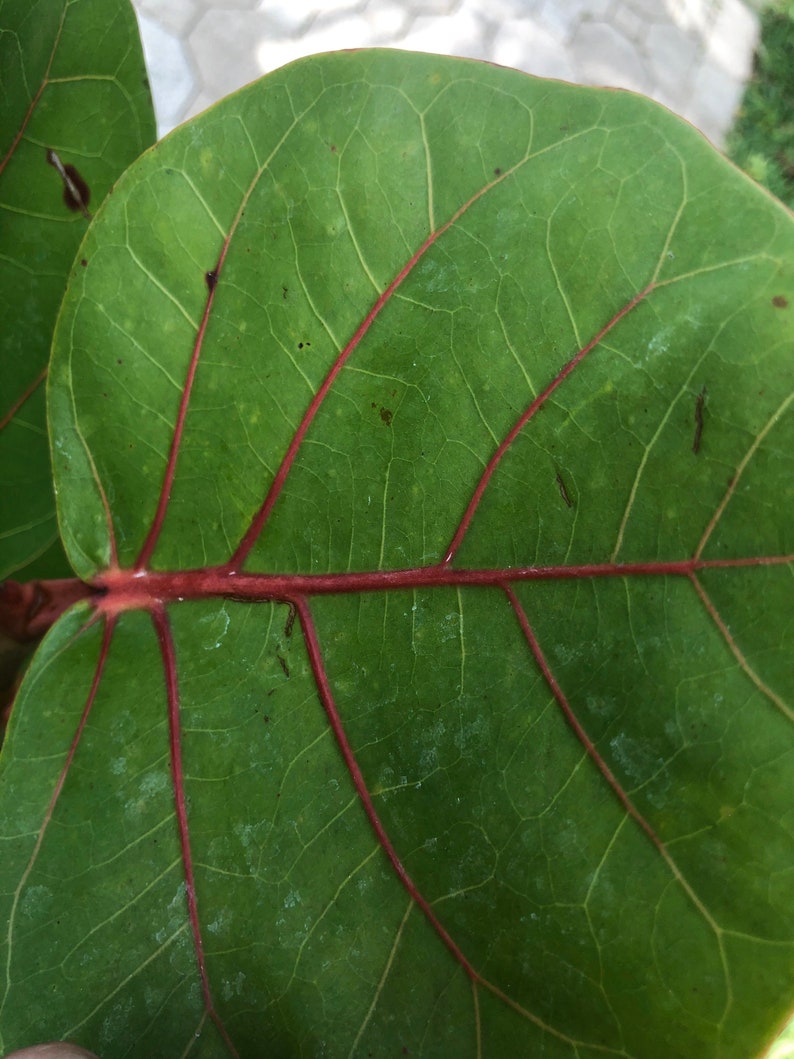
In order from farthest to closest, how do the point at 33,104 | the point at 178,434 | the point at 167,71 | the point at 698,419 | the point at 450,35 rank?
the point at 450,35
the point at 167,71
the point at 33,104
the point at 178,434
the point at 698,419

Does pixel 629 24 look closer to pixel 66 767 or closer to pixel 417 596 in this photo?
pixel 417 596

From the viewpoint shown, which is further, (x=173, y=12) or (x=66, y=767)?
(x=173, y=12)

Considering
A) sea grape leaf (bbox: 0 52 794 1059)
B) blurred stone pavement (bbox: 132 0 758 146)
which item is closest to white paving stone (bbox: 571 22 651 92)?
blurred stone pavement (bbox: 132 0 758 146)

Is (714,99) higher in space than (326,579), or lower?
higher

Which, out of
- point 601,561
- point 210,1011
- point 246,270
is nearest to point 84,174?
point 246,270

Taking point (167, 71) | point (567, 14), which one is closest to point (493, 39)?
point (567, 14)

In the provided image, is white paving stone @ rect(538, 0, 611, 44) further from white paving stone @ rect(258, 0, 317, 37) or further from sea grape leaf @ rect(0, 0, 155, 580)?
sea grape leaf @ rect(0, 0, 155, 580)
